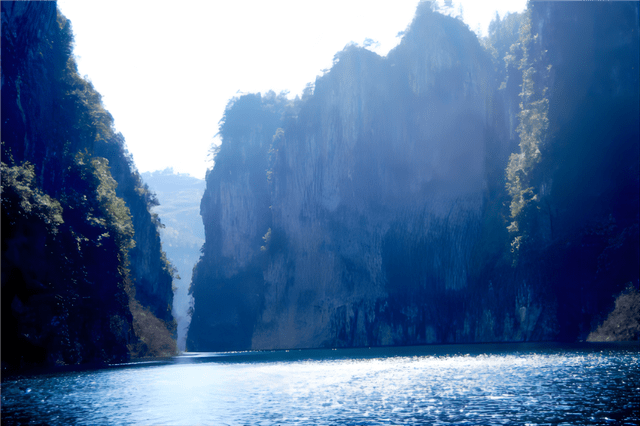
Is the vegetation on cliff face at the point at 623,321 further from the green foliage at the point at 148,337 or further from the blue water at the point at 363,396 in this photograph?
the green foliage at the point at 148,337

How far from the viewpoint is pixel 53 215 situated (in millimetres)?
40062

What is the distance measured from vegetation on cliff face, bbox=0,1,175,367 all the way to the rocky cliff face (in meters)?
36.3

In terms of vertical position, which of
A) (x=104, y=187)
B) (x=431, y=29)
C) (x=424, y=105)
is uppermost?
(x=431, y=29)

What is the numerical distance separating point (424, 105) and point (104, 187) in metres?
52.1

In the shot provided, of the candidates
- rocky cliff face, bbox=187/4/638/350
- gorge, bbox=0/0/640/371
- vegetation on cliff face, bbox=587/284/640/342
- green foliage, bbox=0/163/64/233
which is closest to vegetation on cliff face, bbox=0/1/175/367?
green foliage, bbox=0/163/64/233

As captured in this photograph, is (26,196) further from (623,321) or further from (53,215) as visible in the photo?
(623,321)

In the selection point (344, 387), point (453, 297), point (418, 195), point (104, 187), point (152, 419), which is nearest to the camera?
point (152, 419)

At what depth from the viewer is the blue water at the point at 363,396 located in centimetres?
1488

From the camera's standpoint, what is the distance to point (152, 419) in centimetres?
1633

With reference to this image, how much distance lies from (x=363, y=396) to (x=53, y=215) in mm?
30517

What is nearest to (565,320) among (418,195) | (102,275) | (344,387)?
(418,195)

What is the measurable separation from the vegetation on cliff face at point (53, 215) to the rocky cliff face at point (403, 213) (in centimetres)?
3633

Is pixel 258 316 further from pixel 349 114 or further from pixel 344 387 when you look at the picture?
pixel 344 387

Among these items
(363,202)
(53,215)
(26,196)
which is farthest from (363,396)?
(363,202)
